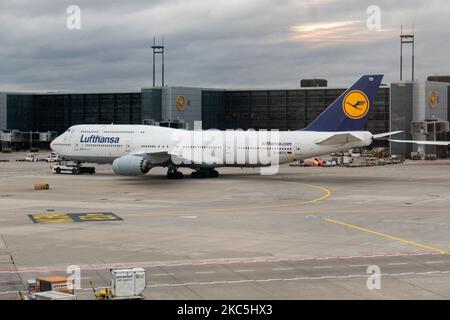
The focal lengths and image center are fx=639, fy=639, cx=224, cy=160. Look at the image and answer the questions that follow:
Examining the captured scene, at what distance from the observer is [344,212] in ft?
165

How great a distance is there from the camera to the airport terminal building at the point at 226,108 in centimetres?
14062

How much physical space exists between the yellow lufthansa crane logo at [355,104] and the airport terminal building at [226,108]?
6289 cm

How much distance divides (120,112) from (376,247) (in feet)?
464

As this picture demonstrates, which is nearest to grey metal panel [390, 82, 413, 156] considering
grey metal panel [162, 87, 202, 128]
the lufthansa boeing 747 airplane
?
grey metal panel [162, 87, 202, 128]

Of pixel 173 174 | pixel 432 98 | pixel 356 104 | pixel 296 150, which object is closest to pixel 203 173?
pixel 173 174

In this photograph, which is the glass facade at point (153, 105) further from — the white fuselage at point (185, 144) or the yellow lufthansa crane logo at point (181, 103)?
the white fuselage at point (185, 144)

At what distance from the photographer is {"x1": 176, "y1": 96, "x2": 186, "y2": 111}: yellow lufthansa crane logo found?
5886 inches

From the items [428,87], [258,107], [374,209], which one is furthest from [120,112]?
[374,209]

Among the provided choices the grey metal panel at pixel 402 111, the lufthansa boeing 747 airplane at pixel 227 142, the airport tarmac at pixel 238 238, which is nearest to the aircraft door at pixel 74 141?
the lufthansa boeing 747 airplane at pixel 227 142

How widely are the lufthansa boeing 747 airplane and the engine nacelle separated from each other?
0.11 meters

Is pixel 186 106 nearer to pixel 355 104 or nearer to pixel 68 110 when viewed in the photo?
pixel 68 110

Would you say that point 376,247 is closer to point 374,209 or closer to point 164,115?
point 374,209

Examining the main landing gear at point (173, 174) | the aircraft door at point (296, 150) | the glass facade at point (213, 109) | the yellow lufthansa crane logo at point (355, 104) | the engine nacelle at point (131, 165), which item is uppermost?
the glass facade at point (213, 109)

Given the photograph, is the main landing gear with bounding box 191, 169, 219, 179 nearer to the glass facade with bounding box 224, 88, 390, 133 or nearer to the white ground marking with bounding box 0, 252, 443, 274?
the white ground marking with bounding box 0, 252, 443, 274
